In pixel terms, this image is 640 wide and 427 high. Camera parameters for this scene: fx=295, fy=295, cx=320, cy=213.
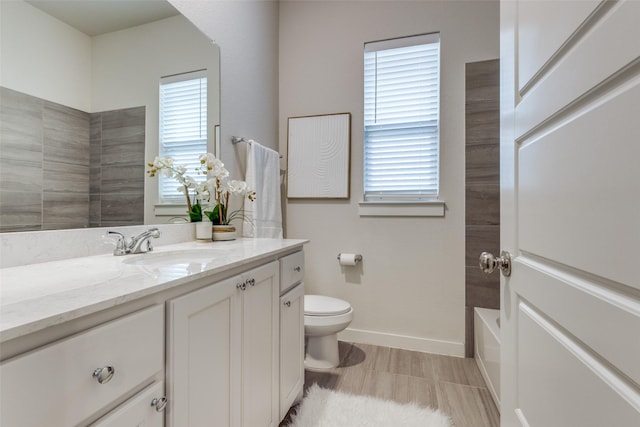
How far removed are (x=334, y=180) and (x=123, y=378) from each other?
6.45 feet

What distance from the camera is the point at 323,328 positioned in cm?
186

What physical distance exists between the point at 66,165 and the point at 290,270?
942mm

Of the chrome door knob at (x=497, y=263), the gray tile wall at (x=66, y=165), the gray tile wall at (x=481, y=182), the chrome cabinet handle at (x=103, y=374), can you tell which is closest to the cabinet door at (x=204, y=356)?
the chrome cabinet handle at (x=103, y=374)

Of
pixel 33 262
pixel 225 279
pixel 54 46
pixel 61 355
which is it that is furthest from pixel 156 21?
pixel 61 355

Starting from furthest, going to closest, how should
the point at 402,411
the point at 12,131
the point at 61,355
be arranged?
the point at 402,411, the point at 12,131, the point at 61,355

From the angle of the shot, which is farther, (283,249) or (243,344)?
(283,249)

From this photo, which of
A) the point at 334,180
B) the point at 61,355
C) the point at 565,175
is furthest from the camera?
the point at 334,180

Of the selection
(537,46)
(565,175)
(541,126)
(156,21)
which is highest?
(156,21)

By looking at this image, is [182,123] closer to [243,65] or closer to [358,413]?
[243,65]

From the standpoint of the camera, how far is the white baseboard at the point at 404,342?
2148 mm

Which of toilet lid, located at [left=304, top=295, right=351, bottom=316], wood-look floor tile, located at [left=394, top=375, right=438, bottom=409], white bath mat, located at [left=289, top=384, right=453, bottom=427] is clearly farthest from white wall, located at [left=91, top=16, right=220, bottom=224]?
wood-look floor tile, located at [left=394, top=375, right=438, bottom=409]

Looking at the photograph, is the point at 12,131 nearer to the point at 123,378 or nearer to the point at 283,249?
the point at 123,378

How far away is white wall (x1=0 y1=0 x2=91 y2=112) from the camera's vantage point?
846 mm

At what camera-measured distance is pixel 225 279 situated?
3.11ft
